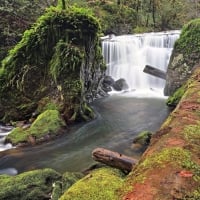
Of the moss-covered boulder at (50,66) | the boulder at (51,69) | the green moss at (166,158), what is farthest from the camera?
the moss-covered boulder at (50,66)

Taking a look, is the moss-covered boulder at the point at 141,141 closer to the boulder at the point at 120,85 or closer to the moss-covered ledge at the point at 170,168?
the moss-covered ledge at the point at 170,168

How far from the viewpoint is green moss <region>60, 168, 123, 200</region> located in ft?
16.1

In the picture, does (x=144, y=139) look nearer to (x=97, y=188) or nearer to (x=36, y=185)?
(x=36, y=185)

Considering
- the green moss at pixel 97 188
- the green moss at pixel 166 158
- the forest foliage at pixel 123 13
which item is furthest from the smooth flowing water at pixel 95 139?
the forest foliage at pixel 123 13

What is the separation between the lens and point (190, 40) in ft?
54.5

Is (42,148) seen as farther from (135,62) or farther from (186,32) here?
(135,62)

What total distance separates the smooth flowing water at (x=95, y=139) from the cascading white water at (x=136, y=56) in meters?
4.17

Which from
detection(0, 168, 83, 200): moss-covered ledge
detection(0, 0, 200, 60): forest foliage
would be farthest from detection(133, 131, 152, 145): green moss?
detection(0, 0, 200, 60): forest foliage

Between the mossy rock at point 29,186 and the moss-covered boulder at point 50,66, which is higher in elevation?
the moss-covered boulder at point 50,66

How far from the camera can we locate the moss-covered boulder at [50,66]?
13.4 meters

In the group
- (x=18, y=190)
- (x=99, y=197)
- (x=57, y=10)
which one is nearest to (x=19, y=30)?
(x=57, y=10)

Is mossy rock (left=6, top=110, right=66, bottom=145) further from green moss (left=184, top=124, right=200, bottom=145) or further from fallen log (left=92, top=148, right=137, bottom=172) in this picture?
green moss (left=184, top=124, right=200, bottom=145)

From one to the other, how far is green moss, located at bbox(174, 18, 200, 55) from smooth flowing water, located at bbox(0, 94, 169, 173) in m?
2.96

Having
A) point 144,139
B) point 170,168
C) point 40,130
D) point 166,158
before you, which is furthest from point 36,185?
point 144,139
